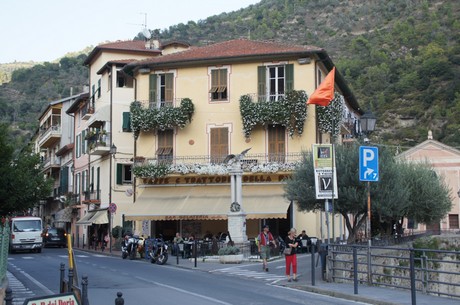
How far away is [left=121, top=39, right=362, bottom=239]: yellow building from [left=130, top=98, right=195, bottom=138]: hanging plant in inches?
2.5

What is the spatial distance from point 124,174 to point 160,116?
8532 mm

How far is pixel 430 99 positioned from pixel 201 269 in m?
96.2

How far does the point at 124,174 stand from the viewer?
4725cm

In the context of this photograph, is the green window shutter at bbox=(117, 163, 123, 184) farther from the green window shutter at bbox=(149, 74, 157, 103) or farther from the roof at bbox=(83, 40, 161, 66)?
the roof at bbox=(83, 40, 161, 66)

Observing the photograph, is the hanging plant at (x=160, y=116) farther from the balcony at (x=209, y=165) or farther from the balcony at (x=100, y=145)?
the balcony at (x=100, y=145)

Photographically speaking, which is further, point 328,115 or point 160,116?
point 160,116

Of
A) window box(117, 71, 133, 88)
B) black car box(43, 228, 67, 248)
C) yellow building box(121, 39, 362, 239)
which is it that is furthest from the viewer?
black car box(43, 228, 67, 248)

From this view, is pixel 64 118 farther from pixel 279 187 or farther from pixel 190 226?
pixel 279 187

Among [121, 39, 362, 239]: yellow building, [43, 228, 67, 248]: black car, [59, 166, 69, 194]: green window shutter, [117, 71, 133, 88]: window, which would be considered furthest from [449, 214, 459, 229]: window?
[59, 166, 69, 194]: green window shutter

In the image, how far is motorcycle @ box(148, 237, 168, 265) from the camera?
97.9ft

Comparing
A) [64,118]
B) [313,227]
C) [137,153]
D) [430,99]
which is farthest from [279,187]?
[430,99]

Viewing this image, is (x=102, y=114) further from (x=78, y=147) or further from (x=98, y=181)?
(x=78, y=147)

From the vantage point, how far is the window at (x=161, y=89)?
41.4m

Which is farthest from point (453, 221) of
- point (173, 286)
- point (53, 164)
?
point (173, 286)
